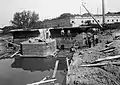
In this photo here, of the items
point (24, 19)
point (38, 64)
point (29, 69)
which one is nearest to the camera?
point (29, 69)

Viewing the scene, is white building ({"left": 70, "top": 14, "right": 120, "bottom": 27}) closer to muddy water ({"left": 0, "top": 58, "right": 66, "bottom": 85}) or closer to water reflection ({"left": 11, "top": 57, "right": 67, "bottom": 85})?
water reflection ({"left": 11, "top": 57, "right": 67, "bottom": 85})

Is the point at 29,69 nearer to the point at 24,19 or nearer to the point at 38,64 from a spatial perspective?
the point at 38,64

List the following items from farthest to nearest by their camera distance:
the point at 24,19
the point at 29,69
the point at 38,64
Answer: the point at 24,19 < the point at 38,64 < the point at 29,69

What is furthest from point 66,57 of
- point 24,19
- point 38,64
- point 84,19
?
point 24,19

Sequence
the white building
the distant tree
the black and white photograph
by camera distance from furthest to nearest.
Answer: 1. the distant tree
2. the white building
3. the black and white photograph

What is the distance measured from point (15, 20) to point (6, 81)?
4111 centimetres

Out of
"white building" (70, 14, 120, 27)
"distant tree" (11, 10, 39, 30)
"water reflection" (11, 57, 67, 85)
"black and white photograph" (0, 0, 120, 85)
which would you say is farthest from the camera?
"distant tree" (11, 10, 39, 30)

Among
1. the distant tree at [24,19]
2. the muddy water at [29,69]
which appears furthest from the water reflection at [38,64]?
the distant tree at [24,19]

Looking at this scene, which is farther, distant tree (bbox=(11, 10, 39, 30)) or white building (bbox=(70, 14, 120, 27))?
distant tree (bbox=(11, 10, 39, 30))

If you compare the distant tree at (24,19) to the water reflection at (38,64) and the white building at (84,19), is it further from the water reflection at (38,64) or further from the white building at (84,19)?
the water reflection at (38,64)

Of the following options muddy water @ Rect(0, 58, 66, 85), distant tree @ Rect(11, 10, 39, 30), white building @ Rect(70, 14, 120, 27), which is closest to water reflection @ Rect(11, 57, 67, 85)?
muddy water @ Rect(0, 58, 66, 85)

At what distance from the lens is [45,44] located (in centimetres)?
1596

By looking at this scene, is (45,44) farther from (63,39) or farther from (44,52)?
(63,39)

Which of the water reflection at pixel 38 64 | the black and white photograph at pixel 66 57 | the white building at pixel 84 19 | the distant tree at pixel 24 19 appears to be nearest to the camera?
the black and white photograph at pixel 66 57
